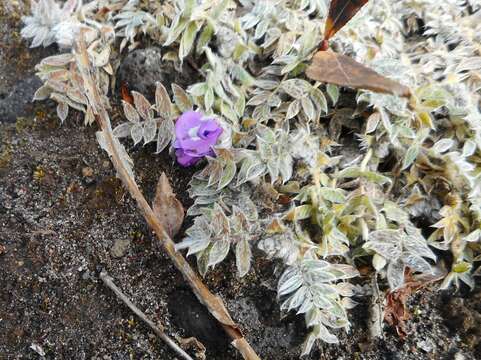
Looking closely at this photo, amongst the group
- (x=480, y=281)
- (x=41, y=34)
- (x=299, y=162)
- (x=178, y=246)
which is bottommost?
(x=480, y=281)

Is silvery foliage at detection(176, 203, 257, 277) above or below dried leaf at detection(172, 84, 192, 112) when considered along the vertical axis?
below

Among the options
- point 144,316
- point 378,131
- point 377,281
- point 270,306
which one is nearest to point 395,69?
point 378,131

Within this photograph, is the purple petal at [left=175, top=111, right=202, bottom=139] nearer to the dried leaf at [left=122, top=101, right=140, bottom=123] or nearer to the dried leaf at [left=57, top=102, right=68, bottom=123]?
the dried leaf at [left=122, top=101, right=140, bottom=123]

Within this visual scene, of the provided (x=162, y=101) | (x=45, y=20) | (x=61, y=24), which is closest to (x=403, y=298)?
(x=162, y=101)

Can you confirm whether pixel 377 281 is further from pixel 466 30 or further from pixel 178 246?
pixel 466 30

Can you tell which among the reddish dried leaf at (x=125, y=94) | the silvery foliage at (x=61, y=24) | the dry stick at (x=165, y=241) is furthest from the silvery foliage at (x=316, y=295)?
the silvery foliage at (x=61, y=24)

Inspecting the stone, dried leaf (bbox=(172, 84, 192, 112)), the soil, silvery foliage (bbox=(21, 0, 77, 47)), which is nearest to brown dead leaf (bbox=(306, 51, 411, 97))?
dried leaf (bbox=(172, 84, 192, 112))
